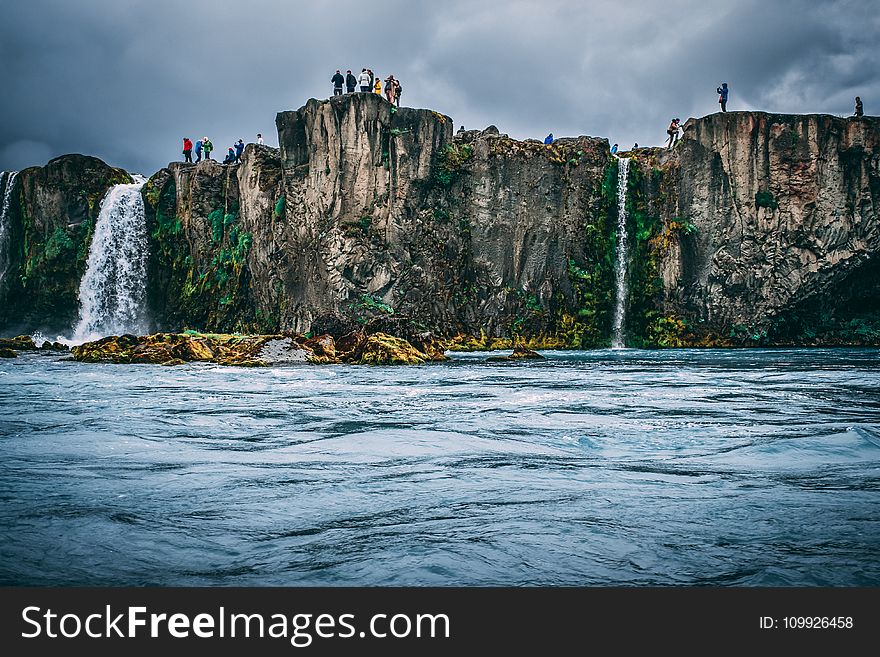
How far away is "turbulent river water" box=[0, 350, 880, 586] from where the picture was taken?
4043mm

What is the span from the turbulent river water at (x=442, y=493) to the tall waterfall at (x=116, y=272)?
35.4m

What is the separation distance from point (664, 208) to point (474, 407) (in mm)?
36731

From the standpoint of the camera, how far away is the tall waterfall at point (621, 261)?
149ft

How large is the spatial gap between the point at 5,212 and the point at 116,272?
10.6 m

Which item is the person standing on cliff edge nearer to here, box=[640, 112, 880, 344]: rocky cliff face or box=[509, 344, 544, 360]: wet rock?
box=[640, 112, 880, 344]: rocky cliff face

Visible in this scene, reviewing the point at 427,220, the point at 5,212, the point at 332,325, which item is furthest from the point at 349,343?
the point at 5,212

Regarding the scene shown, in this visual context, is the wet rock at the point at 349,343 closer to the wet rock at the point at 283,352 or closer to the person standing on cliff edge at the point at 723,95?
the wet rock at the point at 283,352

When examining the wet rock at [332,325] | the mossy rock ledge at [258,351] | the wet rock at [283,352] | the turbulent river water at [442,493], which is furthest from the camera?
the wet rock at [332,325]

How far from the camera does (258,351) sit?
28.7m

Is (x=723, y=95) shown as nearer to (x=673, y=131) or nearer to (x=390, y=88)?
(x=673, y=131)

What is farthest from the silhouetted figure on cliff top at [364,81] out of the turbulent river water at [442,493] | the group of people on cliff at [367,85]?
the turbulent river water at [442,493]

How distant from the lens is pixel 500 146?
147 ft

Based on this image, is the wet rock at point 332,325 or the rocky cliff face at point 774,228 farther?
the rocky cliff face at point 774,228

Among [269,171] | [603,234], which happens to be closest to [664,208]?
[603,234]
